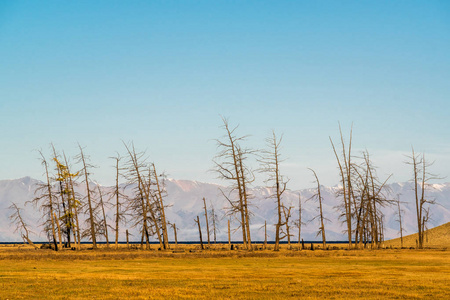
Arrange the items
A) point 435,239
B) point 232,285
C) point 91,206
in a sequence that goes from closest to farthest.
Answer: point 232,285 < point 91,206 < point 435,239

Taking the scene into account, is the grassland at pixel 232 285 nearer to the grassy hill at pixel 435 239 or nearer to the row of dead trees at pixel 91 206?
the row of dead trees at pixel 91 206

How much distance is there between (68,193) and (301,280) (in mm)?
64636

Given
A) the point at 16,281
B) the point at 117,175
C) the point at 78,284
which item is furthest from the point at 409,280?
the point at 117,175

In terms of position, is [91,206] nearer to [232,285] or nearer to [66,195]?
[66,195]

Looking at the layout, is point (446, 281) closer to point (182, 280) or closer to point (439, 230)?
point (182, 280)

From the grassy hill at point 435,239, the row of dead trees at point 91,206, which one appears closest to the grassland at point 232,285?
the row of dead trees at point 91,206

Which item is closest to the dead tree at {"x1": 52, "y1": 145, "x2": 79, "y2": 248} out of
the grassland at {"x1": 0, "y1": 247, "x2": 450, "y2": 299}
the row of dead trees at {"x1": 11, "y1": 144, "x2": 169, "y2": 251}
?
the row of dead trees at {"x1": 11, "y1": 144, "x2": 169, "y2": 251}

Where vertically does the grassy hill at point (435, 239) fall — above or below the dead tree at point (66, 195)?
below

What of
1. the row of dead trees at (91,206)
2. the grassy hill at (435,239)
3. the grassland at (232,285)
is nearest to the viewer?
the grassland at (232,285)

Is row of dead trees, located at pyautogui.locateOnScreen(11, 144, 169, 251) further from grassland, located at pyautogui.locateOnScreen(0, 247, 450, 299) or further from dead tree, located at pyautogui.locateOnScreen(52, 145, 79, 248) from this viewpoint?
grassland, located at pyautogui.locateOnScreen(0, 247, 450, 299)

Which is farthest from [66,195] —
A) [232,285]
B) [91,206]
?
[232,285]

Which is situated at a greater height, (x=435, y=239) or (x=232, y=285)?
(x=232, y=285)

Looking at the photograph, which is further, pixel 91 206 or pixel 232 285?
pixel 91 206

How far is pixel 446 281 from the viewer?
94.8 feet
